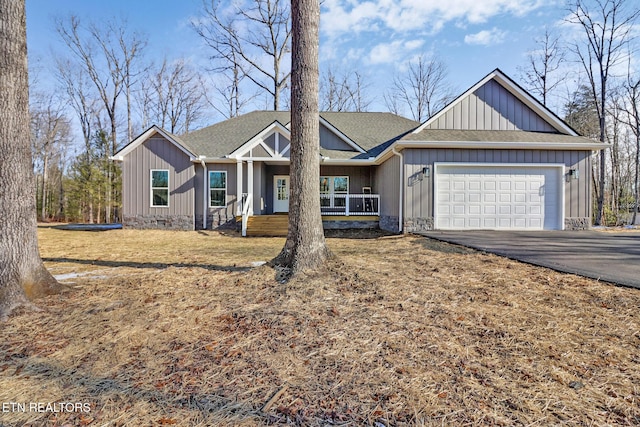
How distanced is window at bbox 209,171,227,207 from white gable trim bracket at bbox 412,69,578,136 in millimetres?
7715

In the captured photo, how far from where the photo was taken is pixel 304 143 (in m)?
4.25

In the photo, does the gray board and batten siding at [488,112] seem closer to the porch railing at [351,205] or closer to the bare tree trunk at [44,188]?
→ the porch railing at [351,205]

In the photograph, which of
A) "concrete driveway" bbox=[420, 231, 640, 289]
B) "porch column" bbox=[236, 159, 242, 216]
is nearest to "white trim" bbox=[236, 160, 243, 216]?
"porch column" bbox=[236, 159, 242, 216]

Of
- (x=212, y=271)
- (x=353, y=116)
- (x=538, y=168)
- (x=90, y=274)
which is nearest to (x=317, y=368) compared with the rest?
(x=212, y=271)

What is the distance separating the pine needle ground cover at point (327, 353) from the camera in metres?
1.68

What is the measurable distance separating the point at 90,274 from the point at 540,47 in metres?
25.4

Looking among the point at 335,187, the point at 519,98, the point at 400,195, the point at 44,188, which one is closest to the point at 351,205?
the point at 335,187

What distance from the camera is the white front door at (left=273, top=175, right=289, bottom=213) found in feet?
46.9

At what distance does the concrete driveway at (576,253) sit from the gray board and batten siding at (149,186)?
976cm

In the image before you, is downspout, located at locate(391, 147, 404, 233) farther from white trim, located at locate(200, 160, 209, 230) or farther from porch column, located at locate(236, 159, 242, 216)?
white trim, located at locate(200, 160, 209, 230)

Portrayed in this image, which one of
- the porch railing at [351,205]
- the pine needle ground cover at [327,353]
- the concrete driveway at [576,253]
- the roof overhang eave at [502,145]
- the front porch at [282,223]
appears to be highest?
the roof overhang eave at [502,145]

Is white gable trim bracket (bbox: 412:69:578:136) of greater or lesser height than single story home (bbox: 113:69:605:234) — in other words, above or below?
above

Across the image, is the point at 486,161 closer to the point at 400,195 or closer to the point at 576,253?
the point at 400,195

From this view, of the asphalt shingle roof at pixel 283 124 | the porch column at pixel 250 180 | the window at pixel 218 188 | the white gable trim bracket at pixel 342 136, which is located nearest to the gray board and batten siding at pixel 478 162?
the asphalt shingle roof at pixel 283 124
